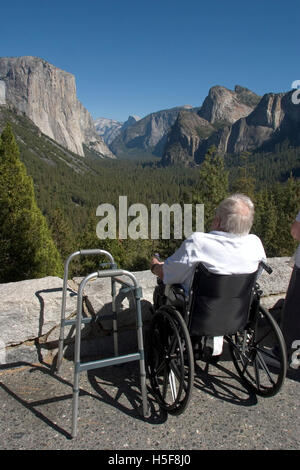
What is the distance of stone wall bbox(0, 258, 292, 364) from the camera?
120 inches

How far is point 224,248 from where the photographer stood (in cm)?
246

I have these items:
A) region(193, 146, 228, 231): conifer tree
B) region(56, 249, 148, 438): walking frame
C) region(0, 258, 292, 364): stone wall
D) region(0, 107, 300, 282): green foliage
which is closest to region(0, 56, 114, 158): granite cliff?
region(0, 107, 300, 282): green foliage

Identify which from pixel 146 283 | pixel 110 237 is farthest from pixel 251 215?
pixel 110 237

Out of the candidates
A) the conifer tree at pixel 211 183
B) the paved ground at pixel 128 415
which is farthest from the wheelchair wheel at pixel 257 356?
the conifer tree at pixel 211 183

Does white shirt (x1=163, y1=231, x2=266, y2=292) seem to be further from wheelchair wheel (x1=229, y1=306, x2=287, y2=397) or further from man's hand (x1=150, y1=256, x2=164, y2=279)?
wheelchair wheel (x1=229, y1=306, x2=287, y2=397)

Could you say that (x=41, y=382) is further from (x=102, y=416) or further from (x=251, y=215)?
(x=251, y=215)

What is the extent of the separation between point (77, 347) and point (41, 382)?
2.99 feet

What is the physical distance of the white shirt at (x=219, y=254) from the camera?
2438 mm

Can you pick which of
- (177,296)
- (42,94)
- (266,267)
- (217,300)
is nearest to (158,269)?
(177,296)

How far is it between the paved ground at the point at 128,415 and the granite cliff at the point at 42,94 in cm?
17920

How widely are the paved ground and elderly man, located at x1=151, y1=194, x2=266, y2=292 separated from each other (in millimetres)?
1053

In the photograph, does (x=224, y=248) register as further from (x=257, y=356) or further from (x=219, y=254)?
(x=257, y=356)

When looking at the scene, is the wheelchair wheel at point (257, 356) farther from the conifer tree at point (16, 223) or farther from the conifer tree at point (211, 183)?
the conifer tree at point (211, 183)
